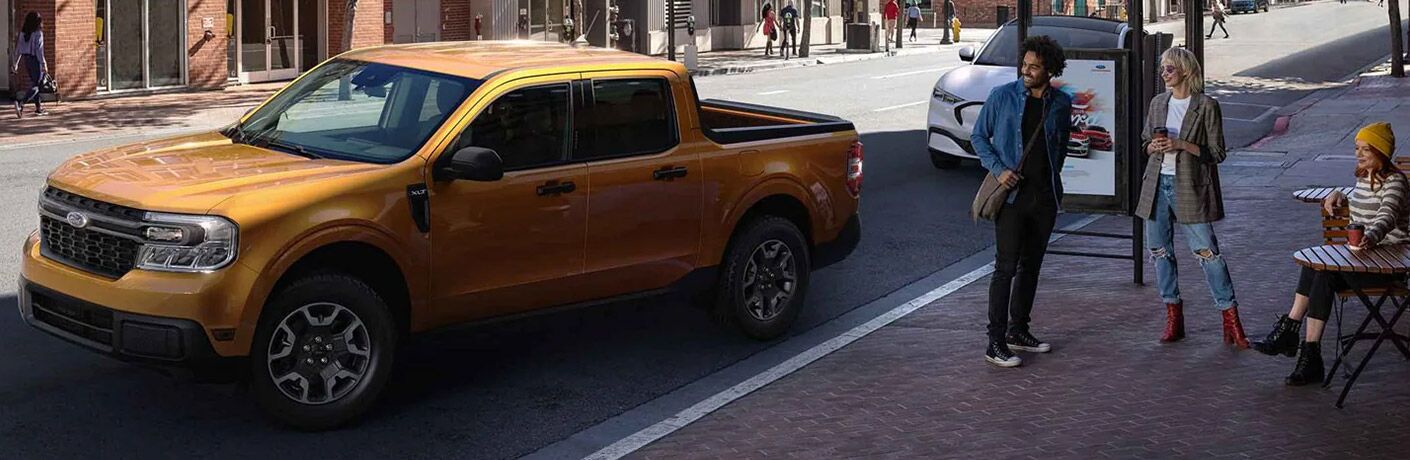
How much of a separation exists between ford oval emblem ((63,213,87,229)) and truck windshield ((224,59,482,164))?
112cm

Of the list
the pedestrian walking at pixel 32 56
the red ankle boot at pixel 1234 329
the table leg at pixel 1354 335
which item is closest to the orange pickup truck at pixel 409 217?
the red ankle boot at pixel 1234 329

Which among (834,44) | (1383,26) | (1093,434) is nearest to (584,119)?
(1093,434)

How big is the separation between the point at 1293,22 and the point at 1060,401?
68.0 meters

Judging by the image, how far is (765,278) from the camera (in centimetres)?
969

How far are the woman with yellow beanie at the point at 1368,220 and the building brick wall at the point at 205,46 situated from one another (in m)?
25.2

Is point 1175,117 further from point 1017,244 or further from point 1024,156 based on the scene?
point 1017,244

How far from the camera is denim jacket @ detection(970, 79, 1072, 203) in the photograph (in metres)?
8.90

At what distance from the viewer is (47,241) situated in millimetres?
7887

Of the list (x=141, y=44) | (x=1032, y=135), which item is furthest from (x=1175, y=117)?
(x=141, y=44)

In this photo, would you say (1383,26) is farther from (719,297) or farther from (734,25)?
(719,297)

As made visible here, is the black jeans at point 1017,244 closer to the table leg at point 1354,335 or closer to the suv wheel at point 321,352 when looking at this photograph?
the table leg at point 1354,335

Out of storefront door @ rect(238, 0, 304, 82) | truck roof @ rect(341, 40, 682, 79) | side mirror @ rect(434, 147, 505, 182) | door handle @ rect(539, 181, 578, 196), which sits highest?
storefront door @ rect(238, 0, 304, 82)

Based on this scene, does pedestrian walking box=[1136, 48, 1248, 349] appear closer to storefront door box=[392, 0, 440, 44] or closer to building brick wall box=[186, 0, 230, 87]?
building brick wall box=[186, 0, 230, 87]

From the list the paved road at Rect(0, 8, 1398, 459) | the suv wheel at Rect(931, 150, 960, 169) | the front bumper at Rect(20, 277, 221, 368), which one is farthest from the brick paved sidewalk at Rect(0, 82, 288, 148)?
the front bumper at Rect(20, 277, 221, 368)
